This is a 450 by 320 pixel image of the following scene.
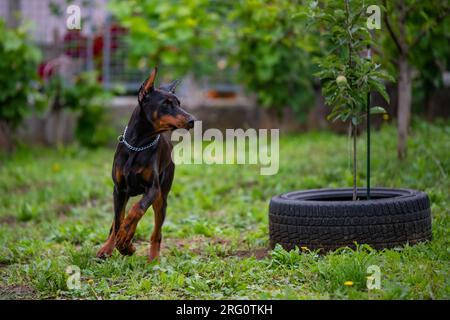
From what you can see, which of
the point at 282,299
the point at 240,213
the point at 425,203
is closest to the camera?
the point at 282,299

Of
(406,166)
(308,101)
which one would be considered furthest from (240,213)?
(308,101)

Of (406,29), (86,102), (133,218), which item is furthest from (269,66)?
(133,218)

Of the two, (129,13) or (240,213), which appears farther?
(129,13)

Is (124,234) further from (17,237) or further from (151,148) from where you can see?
(17,237)

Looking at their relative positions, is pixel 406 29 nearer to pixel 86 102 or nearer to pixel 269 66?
pixel 269 66

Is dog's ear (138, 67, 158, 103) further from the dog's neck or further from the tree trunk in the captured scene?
the tree trunk

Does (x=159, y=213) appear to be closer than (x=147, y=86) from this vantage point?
No

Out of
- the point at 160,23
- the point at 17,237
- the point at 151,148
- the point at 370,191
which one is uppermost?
the point at 160,23

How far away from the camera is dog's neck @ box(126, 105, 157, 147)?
5457mm

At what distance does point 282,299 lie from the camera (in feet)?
14.5

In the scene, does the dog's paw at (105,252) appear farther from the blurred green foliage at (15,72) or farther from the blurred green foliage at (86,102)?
the blurred green foliage at (86,102)

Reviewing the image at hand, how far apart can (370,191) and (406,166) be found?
2161 millimetres

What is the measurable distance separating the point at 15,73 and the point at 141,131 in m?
6.61

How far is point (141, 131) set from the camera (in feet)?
18.0
